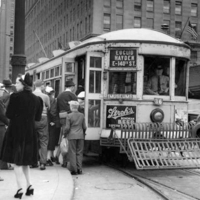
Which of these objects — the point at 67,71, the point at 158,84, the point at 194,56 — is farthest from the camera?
the point at 194,56

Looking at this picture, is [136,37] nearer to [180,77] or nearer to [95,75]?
[95,75]

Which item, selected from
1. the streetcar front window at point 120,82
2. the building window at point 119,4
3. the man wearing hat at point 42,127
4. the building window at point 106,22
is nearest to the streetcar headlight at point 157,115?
the streetcar front window at point 120,82

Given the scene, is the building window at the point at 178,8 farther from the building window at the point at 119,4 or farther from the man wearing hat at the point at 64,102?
the man wearing hat at the point at 64,102

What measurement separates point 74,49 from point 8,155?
15.7 ft

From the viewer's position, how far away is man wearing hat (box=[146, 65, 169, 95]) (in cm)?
894

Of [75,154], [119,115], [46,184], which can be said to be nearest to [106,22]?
[119,115]

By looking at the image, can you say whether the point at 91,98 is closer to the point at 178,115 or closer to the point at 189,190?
the point at 178,115

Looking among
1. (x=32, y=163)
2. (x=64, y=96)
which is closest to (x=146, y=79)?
(x=64, y=96)

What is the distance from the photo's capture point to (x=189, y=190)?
668cm

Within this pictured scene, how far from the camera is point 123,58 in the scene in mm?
8789

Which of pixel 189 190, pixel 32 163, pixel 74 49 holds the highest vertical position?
pixel 74 49

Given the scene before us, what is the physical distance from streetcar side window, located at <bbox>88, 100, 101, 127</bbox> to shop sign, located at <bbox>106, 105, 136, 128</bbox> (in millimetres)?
229

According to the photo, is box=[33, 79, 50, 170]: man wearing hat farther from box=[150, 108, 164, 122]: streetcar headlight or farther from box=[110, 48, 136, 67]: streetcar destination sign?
box=[150, 108, 164, 122]: streetcar headlight

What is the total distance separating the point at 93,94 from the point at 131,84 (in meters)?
0.90
